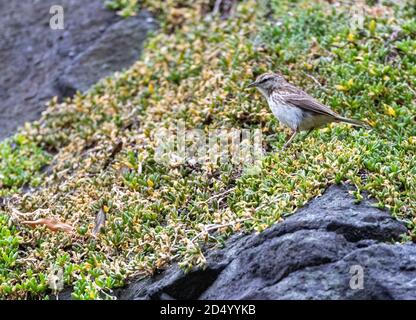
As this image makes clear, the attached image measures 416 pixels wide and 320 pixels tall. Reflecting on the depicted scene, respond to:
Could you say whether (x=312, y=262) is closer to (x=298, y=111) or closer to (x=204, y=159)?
(x=298, y=111)

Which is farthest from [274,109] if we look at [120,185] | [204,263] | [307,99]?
[204,263]

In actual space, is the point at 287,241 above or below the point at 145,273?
above

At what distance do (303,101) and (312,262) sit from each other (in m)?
2.74

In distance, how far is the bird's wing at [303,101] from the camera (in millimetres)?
7527

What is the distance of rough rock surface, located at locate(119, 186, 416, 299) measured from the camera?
5.19 meters

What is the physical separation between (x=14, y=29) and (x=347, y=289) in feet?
30.8

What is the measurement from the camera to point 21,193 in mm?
8727

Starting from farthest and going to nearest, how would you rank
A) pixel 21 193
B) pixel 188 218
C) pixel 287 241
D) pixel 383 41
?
pixel 383 41
pixel 21 193
pixel 188 218
pixel 287 241

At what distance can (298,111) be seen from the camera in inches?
301

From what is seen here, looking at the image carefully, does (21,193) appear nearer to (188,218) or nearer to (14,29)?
(188,218)

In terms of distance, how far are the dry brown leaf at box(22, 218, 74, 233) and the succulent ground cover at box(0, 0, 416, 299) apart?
2cm

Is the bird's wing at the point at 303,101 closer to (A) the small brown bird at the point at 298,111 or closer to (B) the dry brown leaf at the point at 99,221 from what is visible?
(A) the small brown bird at the point at 298,111

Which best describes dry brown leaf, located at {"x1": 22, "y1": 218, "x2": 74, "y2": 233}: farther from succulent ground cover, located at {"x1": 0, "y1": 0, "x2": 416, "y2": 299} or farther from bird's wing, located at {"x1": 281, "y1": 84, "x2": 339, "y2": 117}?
bird's wing, located at {"x1": 281, "y1": 84, "x2": 339, "y2": 117}
